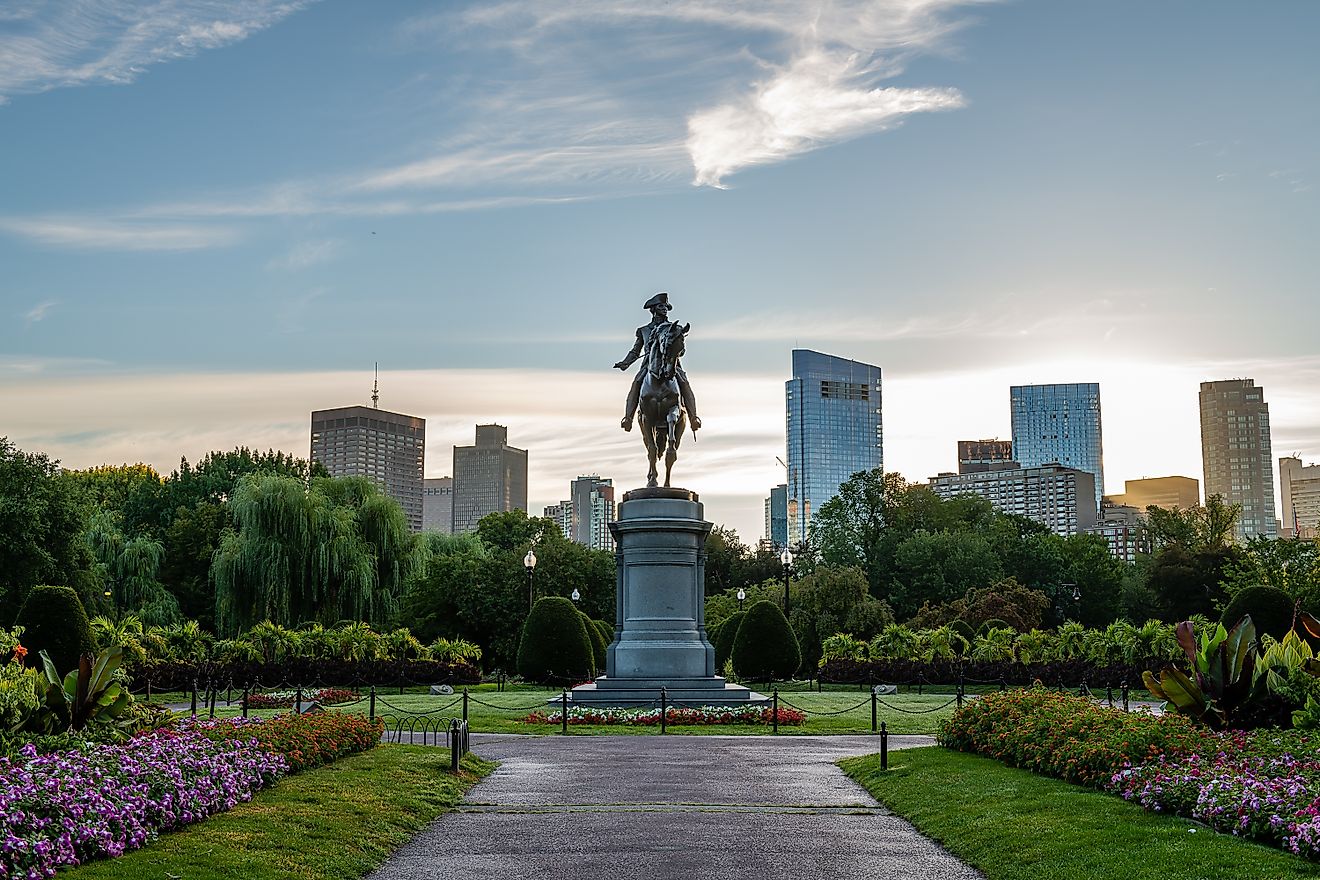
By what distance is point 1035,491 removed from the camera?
7288 inches

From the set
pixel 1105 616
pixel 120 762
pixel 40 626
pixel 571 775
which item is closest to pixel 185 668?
pixel 40 626

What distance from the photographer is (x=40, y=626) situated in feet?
86.0

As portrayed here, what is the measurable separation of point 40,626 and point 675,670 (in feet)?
43.5

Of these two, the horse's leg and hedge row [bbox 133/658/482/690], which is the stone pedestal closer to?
the horse's leg

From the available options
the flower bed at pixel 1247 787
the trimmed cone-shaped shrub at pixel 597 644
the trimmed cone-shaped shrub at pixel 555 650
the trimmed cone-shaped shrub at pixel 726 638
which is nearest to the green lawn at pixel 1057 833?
the flower bed at pixel 1247 787

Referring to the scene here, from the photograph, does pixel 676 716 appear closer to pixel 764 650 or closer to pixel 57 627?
pixel 57 627

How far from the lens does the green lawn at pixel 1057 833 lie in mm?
10016

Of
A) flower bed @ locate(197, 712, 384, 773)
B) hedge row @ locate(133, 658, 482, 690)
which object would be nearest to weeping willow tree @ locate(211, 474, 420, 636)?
hedge row @ locate(133, 658, 482, 690)

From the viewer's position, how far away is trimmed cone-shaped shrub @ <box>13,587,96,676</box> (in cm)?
2598

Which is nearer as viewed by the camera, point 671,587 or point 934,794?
point 934,794

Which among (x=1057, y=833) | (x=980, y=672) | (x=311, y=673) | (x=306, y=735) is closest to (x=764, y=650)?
(x=980, y=672)

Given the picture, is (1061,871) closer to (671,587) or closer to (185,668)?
(671,587)

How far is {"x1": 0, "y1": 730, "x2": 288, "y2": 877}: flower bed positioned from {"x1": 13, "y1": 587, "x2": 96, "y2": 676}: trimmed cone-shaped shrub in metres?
13.4

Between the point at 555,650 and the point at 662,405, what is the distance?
10.9m
